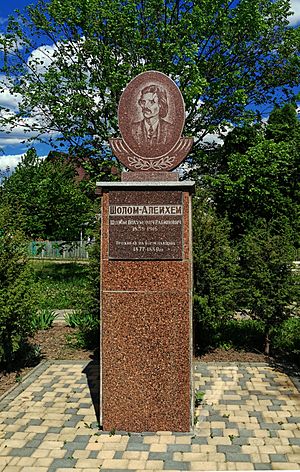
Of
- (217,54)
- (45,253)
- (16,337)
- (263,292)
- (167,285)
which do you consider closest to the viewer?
(167,285)

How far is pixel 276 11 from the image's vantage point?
15.3m

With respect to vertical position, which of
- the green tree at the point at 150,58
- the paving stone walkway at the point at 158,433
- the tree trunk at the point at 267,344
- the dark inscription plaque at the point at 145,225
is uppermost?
the green tree at the point at 150,58

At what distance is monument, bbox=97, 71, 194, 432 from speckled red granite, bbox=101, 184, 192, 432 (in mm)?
11

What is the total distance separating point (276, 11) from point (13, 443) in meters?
15.5

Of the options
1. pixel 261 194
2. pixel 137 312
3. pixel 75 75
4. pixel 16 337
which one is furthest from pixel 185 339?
pixel 75 75

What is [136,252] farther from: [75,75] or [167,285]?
[75,75]

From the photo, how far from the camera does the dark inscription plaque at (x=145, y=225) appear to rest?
4.95 m

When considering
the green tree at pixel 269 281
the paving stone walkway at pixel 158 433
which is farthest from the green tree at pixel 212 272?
the paving stone walkway at pixel 158 433

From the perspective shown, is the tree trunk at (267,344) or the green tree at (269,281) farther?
the tree trunk at (267,344)

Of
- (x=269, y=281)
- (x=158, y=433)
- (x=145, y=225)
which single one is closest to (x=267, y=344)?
(x=269, y=281)

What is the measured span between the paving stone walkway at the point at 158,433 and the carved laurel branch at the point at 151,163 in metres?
2.91

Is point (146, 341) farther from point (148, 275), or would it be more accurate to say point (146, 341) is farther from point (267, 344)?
point (267, 344)

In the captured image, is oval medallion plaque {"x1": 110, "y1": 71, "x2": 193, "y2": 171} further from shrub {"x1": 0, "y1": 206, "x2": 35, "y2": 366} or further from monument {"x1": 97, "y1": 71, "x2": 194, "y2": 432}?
shrub {"x1": 0, "y1": 206, "x2": 35, "y2": 366}

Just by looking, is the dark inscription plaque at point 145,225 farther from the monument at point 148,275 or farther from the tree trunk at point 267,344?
the tree trunk at point 267,344
